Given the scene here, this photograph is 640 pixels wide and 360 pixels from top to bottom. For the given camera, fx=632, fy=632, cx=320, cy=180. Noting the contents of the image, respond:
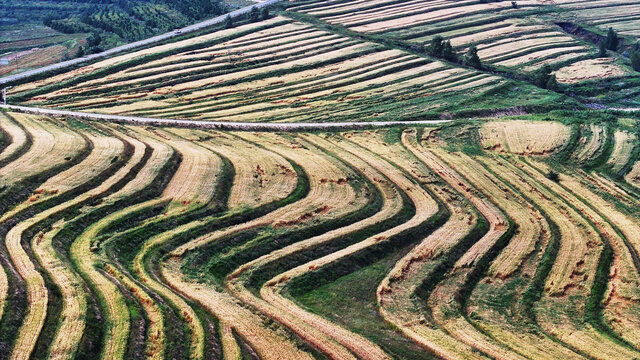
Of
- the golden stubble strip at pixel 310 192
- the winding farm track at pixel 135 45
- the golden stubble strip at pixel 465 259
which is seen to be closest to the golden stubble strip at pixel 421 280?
the golden stubble strip at pixel 465 259

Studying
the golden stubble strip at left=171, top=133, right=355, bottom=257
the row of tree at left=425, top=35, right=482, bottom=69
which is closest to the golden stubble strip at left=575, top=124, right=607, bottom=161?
the golden stubble strip at left=171, top=133, right=355, bottom=257

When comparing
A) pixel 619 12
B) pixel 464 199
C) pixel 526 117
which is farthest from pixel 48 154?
pixel 619 12

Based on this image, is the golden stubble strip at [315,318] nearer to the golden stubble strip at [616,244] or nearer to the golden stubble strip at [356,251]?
the golden stubble strip at [356,251]

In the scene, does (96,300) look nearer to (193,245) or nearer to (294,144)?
(193,245)

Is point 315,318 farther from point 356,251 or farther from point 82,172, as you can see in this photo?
point 82,172

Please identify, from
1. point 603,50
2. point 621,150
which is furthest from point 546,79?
point 621,150

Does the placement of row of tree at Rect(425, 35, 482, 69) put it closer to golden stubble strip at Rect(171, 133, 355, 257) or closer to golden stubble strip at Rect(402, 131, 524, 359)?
golden stubble strip at Rect(402, 131, 524, 359)
